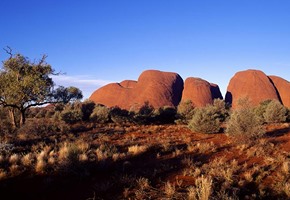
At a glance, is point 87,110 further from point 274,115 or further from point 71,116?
point 274,115

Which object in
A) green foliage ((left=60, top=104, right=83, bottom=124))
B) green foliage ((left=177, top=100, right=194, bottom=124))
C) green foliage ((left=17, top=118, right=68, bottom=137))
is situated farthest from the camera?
green foliage ((left=177, top=100, right=194, bottom=124))

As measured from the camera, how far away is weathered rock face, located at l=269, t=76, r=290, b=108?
69.3m

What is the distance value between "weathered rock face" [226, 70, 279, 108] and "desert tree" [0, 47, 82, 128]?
176 ft

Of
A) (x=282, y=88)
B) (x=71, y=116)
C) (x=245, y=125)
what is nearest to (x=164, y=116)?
(x=71, y=116)

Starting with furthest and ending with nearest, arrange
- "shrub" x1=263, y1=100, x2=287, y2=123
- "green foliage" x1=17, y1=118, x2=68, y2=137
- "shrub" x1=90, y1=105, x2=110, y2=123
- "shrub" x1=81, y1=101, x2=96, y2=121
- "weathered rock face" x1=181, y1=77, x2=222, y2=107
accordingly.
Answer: "weathered rock face" x1=181, y1=77, x2=222, y2=107 < "shrub" x1=81, y1=101, x2=96, y2=121 < "shrub" x1=90, y1=105, x2=110, y2=123 < "shrub" x1=263, y1=100, x2=287, y2=123 < "green foliage" x1=17, y1=118, x2=68, y2=137

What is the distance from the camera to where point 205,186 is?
6.74 meters

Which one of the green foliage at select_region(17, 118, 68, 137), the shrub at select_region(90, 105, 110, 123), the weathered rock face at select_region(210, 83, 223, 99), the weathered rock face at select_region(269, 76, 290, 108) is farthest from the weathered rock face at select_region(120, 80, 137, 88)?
the green foliage at select_region(17, 118, 68, 137)

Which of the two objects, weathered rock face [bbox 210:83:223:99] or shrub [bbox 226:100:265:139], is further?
weathered rock face [bbox 210:83:223:99]

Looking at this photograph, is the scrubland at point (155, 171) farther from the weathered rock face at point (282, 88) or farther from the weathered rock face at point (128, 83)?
the weathered rock face at point (128, 83)

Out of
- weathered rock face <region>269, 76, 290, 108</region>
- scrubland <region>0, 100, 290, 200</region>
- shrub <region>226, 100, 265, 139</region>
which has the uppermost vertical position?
weathered rock face <region>269, 76, 290, 108</region>

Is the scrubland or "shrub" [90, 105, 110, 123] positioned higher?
"shrub" [90, 105, 110, 123]

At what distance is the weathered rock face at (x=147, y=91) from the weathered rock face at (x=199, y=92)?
2280 mm

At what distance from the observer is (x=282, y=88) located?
7144 cm

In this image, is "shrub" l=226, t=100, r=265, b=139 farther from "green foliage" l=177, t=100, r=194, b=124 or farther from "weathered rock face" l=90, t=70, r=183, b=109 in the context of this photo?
"weathered rock face" l=90, t=70, r=183, b=109
